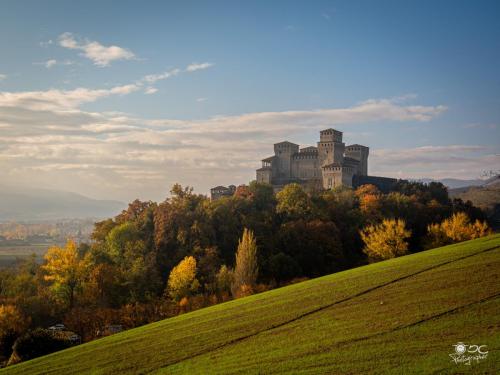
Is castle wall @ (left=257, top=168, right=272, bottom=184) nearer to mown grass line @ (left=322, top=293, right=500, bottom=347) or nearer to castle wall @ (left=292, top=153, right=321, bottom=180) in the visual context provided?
castle wall @ (left=292, top=153, right=321, bottom=180)

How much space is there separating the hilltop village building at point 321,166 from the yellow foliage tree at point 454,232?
2804 centimetres

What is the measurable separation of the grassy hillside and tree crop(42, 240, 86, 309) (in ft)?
81.3

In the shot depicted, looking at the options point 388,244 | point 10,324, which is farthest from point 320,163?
point 10,324

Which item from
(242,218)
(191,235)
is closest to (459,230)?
(242,218)

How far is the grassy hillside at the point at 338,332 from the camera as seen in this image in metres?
17.2

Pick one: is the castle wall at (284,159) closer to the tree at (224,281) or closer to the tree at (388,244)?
the tree at (388,244)

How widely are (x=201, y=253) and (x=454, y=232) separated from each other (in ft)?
106

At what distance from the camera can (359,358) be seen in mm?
17281

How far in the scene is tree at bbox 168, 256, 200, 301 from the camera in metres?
A: 50.8

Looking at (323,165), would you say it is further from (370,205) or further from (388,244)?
(388,244)

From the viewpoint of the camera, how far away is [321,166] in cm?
9738

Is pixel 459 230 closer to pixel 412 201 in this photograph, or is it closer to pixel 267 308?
pixel 412 201

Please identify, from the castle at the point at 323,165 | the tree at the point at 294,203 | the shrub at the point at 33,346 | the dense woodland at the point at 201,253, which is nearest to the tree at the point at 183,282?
the dense woodland at the point at 201,253

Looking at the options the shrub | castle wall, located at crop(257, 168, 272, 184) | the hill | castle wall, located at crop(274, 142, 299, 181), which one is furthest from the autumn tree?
the shrub
